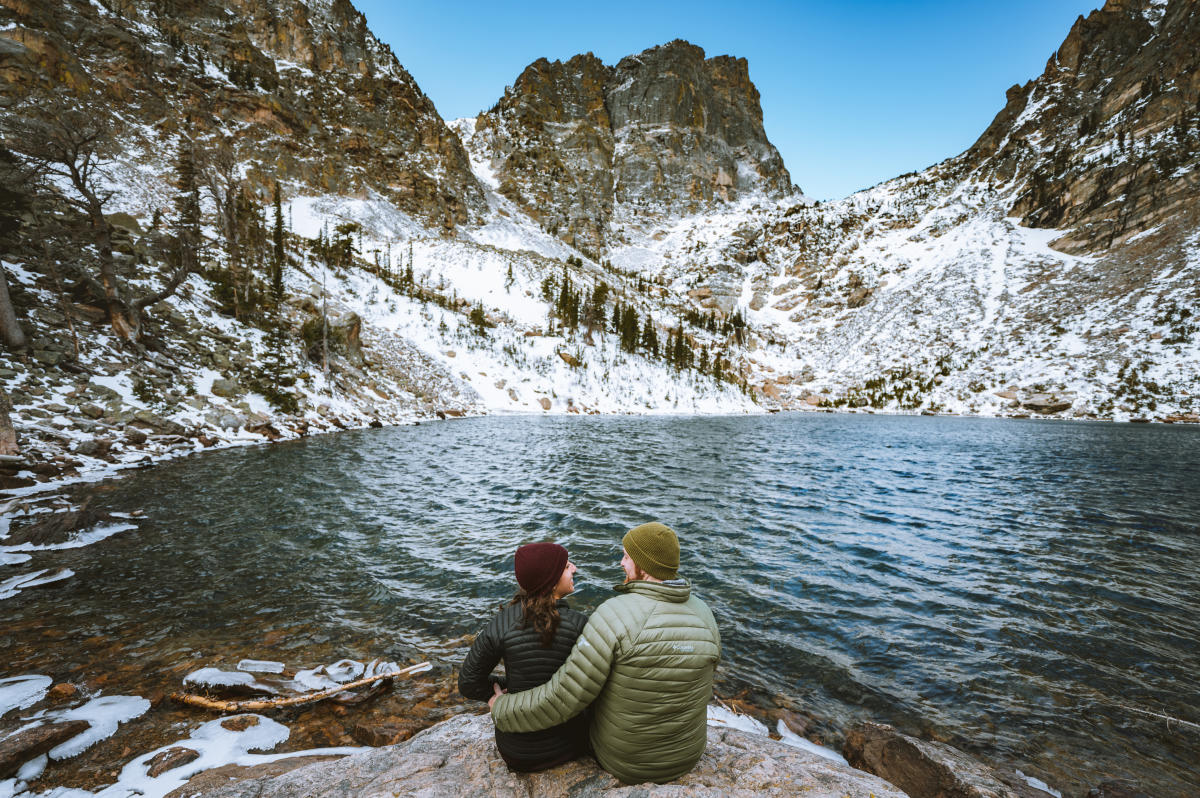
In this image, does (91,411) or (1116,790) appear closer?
(1116,790)

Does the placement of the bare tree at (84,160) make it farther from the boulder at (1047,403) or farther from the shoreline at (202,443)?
the boulder at (1047,403)

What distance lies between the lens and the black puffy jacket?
2.95 metres

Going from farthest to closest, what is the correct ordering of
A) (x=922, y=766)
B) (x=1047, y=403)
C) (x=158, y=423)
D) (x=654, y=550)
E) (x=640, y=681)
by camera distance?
1. (x=1047, y=403)
2. (x=158, y=423)
3. (x=922, y=766)
4. (x=654, y=550)
5. (x=640, y=681)

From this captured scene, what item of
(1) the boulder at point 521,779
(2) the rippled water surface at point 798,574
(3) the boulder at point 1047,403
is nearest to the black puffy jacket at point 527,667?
(1) the boulder at point 521,779

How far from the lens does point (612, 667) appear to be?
107 inches

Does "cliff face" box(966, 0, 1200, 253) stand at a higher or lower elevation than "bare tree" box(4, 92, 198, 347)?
higher

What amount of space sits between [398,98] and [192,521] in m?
123

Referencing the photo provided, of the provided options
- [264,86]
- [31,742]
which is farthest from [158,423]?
[264,86]

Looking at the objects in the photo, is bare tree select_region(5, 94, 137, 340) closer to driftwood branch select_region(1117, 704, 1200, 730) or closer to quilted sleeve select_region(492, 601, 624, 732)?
quilted sleeve select_region(492, 601, 624, 732)

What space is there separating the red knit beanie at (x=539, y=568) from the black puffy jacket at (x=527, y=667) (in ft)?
0.79

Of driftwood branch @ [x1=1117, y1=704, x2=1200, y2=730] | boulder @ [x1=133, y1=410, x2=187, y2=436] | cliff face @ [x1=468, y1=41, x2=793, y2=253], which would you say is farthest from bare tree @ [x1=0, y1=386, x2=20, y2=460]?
cliff face @ [x1=468, y1=41, x2=793, y2=253]

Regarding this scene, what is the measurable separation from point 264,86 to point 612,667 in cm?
11197

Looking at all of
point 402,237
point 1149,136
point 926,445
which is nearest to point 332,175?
point 402,237

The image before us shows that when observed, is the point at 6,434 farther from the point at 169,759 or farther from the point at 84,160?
the point at 169,759
